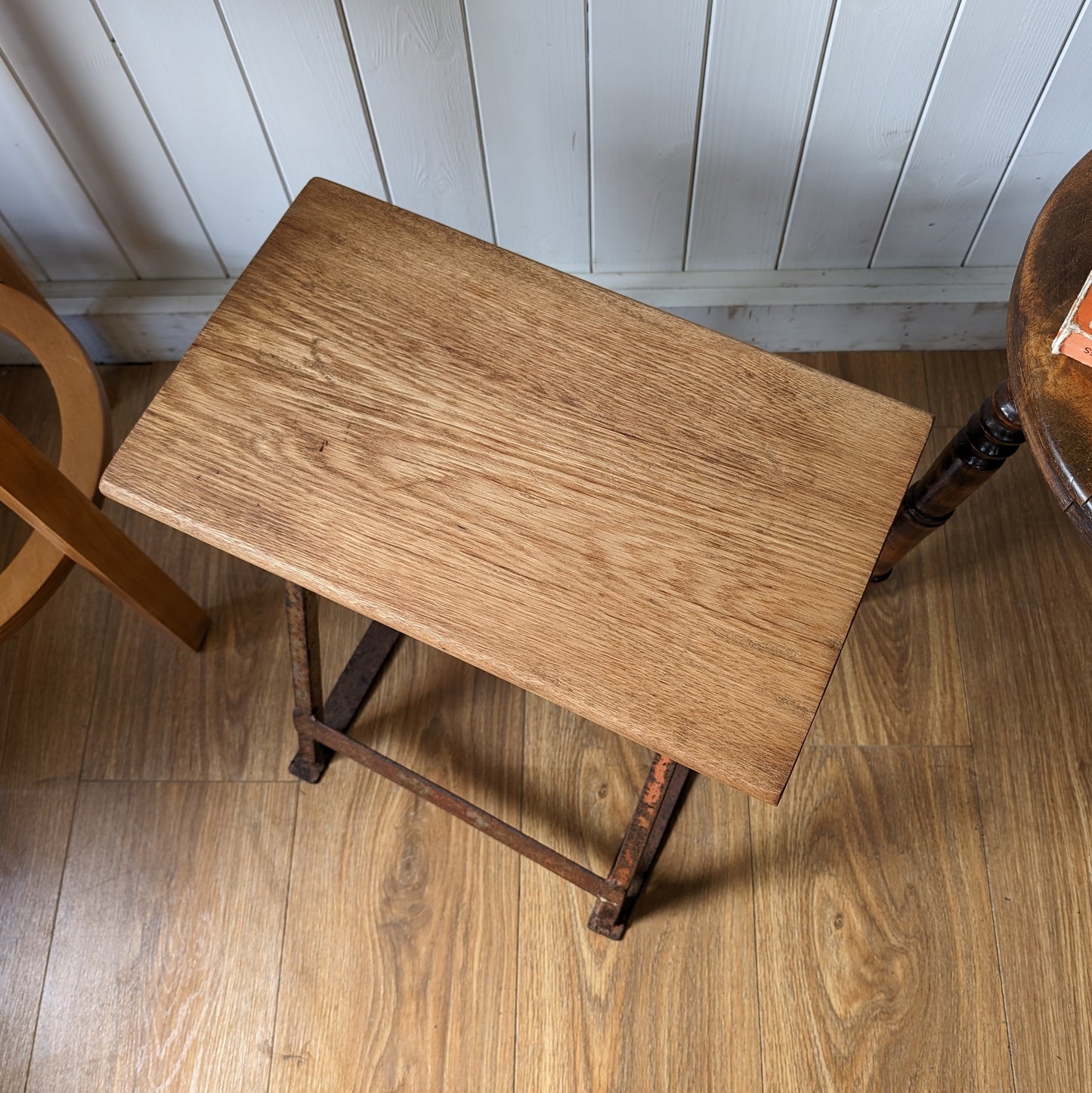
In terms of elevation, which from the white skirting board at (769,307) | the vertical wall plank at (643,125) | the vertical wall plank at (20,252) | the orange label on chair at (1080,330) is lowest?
the white skirting board at (769,307)

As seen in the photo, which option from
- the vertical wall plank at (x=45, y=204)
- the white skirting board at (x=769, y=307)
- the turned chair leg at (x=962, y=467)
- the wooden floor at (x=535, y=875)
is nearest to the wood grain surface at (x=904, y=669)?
the wooden floor at (x=535, y=875)

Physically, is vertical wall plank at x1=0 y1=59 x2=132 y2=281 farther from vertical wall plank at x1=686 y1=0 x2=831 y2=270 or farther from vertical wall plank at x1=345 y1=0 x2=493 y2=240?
vertical wall plank at x1=686 y1=0 x2=831 y2=270

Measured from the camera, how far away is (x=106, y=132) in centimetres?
113

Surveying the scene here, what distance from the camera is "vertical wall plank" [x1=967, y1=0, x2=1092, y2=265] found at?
3.28 feet

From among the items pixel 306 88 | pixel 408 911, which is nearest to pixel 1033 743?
pixel 408 911

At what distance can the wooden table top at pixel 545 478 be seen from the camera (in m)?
0.71

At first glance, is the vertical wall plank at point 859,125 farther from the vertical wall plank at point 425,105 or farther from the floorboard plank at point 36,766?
the floorboard plank at point 36,766

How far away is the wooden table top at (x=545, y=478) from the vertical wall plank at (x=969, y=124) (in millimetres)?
446

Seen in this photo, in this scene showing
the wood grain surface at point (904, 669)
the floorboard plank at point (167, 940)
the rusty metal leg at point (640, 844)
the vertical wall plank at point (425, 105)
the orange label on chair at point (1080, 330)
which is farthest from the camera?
the wood grain surface at point (904, 669)

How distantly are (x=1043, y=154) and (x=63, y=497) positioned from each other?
3.62 feet

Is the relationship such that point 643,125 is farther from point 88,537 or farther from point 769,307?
point 88,537

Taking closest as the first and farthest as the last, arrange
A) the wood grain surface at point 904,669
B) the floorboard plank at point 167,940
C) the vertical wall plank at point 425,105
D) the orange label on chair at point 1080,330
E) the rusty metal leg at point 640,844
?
the orange label on chair at point 1080,330 → the rusty metal leg at point 640,844 → the vertical wall plank at point 425,105 → the floorboard plank at point 167,940 → the wood grain surface at point 904,669

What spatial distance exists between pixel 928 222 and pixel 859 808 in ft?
2.32

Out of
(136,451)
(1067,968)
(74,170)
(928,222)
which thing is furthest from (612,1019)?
(74,170)
